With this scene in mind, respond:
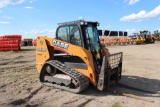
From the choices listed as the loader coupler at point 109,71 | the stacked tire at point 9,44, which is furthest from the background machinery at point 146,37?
the loader coupler at point 109,71

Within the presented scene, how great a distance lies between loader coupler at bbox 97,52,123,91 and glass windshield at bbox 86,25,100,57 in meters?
0.64

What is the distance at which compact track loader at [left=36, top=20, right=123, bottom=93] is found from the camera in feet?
27.2

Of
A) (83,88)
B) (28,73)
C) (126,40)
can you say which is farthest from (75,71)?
(126,40)

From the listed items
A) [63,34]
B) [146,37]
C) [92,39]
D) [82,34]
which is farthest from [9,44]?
[146,37]

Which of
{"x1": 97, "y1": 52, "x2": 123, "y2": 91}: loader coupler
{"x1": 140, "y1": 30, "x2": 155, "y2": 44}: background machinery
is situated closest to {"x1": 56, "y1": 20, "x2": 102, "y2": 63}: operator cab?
{"x1": 97, "y1": 52, "x2": 123, "y2": 91}: loader coupler

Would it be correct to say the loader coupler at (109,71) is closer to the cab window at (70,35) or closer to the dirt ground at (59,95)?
the dirt ground at (59,95)

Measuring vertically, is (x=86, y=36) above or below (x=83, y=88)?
above

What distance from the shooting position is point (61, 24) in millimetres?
9492

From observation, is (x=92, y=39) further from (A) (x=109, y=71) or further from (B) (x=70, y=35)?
(A) (x=109, y=71)

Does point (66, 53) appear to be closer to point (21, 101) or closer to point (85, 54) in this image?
point (85, 54)

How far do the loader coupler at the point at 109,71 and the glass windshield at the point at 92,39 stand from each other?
642mm

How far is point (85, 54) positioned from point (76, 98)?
1376 mm

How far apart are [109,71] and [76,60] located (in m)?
1.15

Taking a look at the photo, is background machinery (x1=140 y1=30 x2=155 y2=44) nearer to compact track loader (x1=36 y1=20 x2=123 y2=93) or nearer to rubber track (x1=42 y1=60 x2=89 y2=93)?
compact track loader (x1=36 y1=20 x2=123 y2=93)
